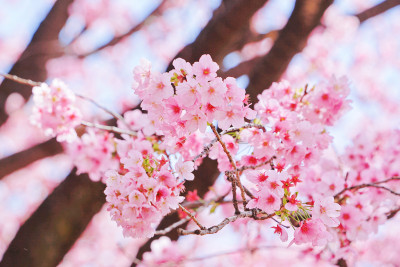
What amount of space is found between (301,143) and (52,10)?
3016 millimetres

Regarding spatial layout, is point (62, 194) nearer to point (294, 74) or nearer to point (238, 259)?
point (238, 259)

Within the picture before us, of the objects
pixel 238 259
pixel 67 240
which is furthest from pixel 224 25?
pixel 238 259

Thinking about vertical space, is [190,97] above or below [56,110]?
below

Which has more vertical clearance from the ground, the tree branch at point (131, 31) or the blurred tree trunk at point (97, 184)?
the tree branch at point (131, 31)

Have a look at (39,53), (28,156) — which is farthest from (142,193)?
(39,53)

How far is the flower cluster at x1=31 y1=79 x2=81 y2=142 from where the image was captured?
2275 millimetres

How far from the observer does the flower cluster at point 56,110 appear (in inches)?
89.6

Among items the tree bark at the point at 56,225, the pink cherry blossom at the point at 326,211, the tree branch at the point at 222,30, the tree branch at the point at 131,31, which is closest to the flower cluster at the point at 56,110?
the tree bark at the point at 56,225

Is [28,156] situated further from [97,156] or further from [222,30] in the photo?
[222,30]

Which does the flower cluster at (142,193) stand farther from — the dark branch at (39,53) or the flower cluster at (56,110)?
the dark branch at (39,53)

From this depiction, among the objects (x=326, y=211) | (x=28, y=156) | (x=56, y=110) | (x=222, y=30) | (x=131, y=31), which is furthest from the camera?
(x=131, y=31)

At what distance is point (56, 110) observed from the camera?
2295 mm

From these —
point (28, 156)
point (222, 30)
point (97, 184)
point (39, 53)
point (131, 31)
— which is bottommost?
point (97, 184)

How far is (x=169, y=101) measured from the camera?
1.31 meters
